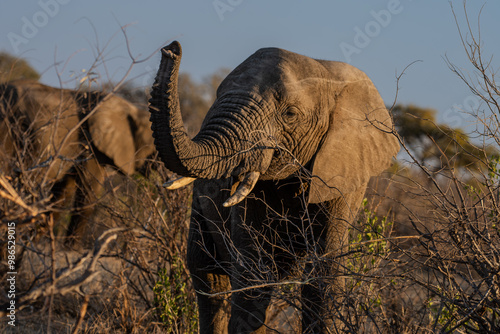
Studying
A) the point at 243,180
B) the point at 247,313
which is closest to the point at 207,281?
the point at 247,313

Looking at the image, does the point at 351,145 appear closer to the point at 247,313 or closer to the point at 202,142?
the point at 202,142

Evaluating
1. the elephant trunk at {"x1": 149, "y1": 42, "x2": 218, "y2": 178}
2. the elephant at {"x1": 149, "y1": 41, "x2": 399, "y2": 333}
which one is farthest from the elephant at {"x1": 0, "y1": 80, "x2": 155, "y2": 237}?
the elephant trunk at {"x1": 149, "y1": 42, "x2": 218, "y2": 178}

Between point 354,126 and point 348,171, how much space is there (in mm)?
248

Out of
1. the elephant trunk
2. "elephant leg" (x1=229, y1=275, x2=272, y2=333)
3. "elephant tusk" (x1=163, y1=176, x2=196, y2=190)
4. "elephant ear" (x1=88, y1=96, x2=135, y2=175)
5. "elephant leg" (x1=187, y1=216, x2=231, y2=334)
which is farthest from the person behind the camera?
"elephant ear" (x1=88, y1=96, x2=135, y2=175)

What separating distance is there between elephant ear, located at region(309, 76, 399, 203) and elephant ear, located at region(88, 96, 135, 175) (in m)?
4.80

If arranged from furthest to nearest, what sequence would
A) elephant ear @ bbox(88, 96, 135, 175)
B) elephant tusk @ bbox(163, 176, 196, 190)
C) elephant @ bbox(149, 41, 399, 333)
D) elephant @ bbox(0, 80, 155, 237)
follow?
elephant ear @ bbox(88, 96, 135, 175) < elephant @ bbox(0, 80, 155, 237) < elephant @ bbox(149, 41, 399, 333) < elephant tusk @ bbox(163, 176, 196, 190)

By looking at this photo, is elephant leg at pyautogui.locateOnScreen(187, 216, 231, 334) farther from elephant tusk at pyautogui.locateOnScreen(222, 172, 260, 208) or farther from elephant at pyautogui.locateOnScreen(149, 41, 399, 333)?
elephant tusk at pyautogui.locateOnScreen(222, 172, 260, 208)

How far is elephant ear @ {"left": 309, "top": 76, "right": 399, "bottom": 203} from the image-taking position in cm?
346

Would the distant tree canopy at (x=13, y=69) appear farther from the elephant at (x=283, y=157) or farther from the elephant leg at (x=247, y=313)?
the elephant leg at (x=247, y=313)

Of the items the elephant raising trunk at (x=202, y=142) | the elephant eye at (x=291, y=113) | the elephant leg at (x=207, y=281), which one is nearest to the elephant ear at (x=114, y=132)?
the elephant leg at (x=207, y=281)

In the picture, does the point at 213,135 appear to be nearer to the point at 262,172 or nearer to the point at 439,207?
the point at 262,172

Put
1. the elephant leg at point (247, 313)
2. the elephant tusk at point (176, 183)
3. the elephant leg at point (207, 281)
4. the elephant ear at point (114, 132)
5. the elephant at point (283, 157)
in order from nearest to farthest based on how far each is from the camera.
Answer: the elephant tusk at point (176, 183)
the elephant at point (283, 157)
the elephant leg at point (247, 313)
the elephant leg at point (207, 281)
the elephant ear at point (114, 132)

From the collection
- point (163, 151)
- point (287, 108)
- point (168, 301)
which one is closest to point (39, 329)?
point (168, 301)

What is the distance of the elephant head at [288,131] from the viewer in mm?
3115
